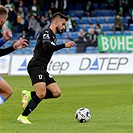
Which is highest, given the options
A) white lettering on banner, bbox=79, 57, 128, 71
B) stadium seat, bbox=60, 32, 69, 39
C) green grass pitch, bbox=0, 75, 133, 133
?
green grass pitch, bbox=0, 75, 133, 133

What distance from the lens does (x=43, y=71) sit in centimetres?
1175

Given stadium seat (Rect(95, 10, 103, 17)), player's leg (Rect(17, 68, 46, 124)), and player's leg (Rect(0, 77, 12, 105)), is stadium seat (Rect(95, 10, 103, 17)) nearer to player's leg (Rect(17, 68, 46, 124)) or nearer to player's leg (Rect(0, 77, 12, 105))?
player's leg (Rect(17, 68, 46, 124))

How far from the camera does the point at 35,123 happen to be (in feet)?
37.7

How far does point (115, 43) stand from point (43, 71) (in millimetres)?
18721

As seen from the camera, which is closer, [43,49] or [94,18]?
[43,49]

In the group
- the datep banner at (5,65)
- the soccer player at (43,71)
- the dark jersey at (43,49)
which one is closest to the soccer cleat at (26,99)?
the soccer player at (43,71)

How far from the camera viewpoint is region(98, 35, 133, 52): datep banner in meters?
29.7

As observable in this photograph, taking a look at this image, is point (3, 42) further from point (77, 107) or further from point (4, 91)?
point (77, 107)

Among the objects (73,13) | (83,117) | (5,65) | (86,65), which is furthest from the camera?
(73,13)

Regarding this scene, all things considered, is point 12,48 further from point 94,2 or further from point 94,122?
point 94,2

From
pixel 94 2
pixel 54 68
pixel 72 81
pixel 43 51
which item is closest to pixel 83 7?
pixel 94 2

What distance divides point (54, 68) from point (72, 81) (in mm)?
3239

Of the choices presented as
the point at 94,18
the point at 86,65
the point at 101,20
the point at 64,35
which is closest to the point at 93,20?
the point at 94,18

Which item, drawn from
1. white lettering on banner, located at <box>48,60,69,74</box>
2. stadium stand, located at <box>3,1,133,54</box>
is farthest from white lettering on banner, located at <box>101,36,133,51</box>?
stadium stand, located at <box>3,1,133,54</box>
